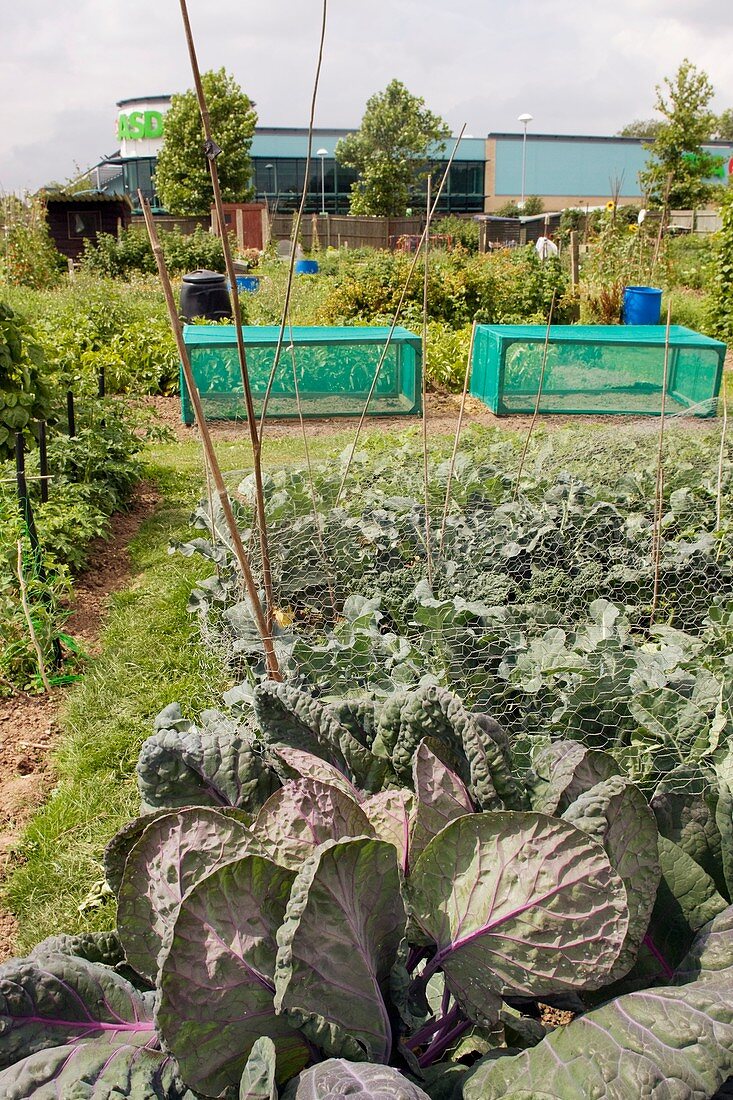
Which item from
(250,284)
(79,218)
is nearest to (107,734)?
(250,284)

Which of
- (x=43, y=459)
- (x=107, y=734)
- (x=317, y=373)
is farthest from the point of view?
(x=317, y=373)

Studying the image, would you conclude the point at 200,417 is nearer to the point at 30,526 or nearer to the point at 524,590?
the point at 524,590

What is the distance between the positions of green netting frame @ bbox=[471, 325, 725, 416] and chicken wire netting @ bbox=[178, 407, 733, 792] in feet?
10.6

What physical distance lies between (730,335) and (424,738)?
35.8ft

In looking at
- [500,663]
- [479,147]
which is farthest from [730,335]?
[479,147]

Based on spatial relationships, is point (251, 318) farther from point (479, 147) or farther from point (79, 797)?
point (479, 147)

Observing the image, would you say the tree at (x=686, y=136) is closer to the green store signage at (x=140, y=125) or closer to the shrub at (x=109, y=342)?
the shrub at (x=109, y=342)

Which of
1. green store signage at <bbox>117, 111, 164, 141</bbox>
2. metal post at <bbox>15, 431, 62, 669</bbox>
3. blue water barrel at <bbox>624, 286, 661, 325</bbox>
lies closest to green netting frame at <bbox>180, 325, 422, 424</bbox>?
blue water barrel at <bbox>624, 286, 661, 325</bbox>

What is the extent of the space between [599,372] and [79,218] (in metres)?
18.3

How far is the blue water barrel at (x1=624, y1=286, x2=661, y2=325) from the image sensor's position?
10242mm

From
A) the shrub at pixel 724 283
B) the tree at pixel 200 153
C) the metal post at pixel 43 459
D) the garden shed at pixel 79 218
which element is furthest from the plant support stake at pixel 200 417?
the tree at pixel 200 153

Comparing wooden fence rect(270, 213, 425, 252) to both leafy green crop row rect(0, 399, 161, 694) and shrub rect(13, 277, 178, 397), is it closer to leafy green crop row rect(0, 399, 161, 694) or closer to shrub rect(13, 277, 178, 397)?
shrub rect(13, 277, 178, 397)

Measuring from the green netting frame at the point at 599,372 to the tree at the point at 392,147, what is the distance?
1035 inches

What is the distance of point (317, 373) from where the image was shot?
8453 mm
